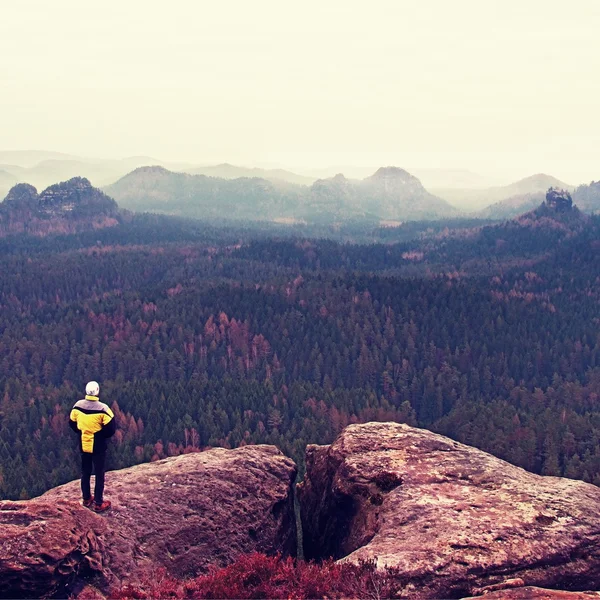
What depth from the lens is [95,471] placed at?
26.1 metres

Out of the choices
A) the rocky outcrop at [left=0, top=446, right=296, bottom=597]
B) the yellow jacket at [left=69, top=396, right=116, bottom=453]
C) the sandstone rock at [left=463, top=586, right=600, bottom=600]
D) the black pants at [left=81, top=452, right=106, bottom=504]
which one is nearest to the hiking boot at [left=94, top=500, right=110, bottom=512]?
the black pants at [left=81, top=452, right=106, bottom=504]

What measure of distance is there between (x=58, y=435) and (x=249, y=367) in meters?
82.1

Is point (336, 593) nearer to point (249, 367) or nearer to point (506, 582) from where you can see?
point (506, 582)

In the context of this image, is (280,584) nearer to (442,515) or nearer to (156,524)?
(442,515)

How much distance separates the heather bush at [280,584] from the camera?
20053 millimetres

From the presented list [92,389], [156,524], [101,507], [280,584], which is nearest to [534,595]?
[280,584]

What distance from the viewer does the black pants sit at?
1002 inches

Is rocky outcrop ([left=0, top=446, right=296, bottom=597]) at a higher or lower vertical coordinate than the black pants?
lower

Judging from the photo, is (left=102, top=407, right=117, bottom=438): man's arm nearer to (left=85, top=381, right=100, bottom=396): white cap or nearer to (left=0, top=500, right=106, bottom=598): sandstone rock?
(left=85, top=381, right=100, bottom=396): white cap

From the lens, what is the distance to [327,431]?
122m

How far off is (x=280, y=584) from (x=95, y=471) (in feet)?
35.1

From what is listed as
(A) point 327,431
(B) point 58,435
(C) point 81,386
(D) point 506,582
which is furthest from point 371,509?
(C) point 81,386

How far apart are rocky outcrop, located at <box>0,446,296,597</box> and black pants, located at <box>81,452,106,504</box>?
1.17 meters

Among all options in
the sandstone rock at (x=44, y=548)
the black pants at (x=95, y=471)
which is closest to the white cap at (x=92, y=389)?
the black pants at (x=95, y=471)
